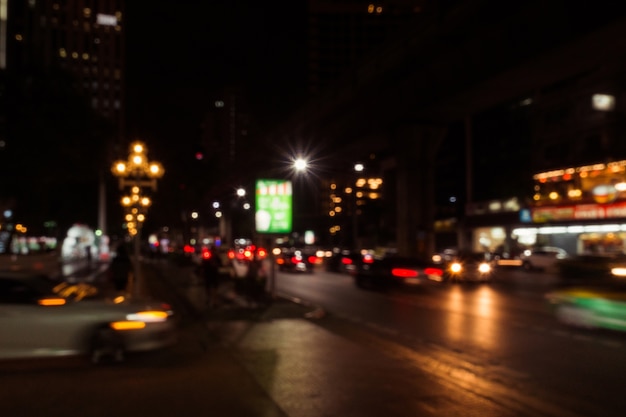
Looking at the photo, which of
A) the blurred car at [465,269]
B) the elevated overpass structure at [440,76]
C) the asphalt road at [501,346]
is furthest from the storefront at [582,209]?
the asphalt road at [501,346]

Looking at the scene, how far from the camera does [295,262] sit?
131 feet

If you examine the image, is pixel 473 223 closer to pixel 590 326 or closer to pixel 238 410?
pixel 590 326

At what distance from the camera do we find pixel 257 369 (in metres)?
10.0

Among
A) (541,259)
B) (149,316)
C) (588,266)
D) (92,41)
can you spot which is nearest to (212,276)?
(149,316)

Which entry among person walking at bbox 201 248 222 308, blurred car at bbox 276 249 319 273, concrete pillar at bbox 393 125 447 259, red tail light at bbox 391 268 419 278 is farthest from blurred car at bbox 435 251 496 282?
person walking at bbox 201 248 222 308

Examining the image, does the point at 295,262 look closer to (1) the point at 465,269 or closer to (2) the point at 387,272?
(1) the point at 465,269

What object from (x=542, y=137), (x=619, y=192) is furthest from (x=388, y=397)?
(x=542, y=137)

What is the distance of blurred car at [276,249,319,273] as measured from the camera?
1560 inches

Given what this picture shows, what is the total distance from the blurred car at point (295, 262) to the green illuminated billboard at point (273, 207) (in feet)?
65.1

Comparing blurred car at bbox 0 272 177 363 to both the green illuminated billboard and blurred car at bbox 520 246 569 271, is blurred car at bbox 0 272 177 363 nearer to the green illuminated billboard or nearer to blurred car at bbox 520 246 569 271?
the green illuminated billboard

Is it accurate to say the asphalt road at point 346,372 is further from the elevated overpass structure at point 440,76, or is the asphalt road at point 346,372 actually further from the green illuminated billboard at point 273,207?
the elevated overpass structure at point 440,76

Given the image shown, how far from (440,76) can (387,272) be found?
9410 millimetres

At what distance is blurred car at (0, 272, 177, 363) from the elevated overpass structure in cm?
1700

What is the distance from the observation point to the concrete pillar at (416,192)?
38.0 metres
